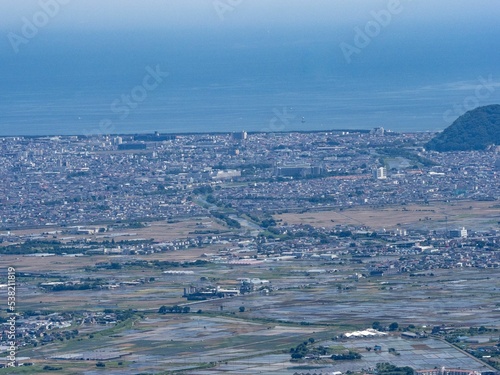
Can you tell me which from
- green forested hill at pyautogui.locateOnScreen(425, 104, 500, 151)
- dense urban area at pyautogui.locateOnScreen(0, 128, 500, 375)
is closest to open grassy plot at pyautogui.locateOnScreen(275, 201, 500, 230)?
dense urban area at pyautogui.locateOnScreen(0, 128, 500, 375)

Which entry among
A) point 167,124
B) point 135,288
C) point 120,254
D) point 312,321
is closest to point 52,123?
point 167,124

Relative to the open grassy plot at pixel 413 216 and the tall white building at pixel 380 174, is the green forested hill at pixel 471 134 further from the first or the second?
the open grassy plot at pixel 413 216

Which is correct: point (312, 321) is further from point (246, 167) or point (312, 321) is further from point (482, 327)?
point (246, 167)

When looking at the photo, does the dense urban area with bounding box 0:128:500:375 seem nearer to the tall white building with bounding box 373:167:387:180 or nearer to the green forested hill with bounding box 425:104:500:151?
the tall white building with bounding box 373:167:387:180

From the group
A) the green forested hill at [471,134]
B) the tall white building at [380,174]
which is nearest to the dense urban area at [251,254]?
the tall white building at [380,174]

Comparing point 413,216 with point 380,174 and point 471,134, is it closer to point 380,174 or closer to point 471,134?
point 380,174

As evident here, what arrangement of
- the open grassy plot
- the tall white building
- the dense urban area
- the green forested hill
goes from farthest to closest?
the green forested hill, the tall white building, the open grassy plot, the dense urban area

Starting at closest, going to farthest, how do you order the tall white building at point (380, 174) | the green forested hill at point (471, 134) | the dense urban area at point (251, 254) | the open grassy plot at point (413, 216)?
the dense urban area at point (251, 254), the open grassy plot at point (413, 216), the tall white building at point (380, 174), the green forested hill at point (471, 134)
